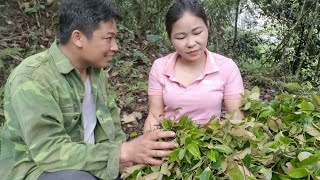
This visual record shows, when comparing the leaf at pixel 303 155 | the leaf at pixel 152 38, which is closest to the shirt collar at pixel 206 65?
the leaf at pixel 303 155

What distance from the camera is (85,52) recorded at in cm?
212

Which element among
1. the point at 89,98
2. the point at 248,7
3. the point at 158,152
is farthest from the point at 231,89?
the point at 248,7

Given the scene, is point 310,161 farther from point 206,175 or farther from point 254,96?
point 254,96

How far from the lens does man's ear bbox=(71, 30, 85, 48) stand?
2074mm

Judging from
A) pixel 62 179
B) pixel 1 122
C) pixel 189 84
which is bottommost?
pixel 1 122

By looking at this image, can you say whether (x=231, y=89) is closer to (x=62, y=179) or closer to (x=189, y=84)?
(x=189, y=84)

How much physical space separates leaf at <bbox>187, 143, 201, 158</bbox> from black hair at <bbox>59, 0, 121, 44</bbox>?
2.96 feet

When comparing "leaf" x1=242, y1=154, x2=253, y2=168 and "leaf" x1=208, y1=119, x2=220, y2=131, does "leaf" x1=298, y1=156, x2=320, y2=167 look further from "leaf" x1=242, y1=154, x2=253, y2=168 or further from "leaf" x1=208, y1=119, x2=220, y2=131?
"leaf" x1=208, y1=119, x2=220, y2=131

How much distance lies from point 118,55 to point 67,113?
334cm

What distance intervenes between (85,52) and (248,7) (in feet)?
19.3

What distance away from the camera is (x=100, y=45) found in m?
2.11

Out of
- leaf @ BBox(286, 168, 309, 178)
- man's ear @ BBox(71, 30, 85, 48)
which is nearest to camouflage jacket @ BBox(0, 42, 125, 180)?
man's ear @ BBox(71, 30, 85, 48)

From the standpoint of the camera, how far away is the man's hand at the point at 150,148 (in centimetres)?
161

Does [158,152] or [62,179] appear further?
[62,179]
